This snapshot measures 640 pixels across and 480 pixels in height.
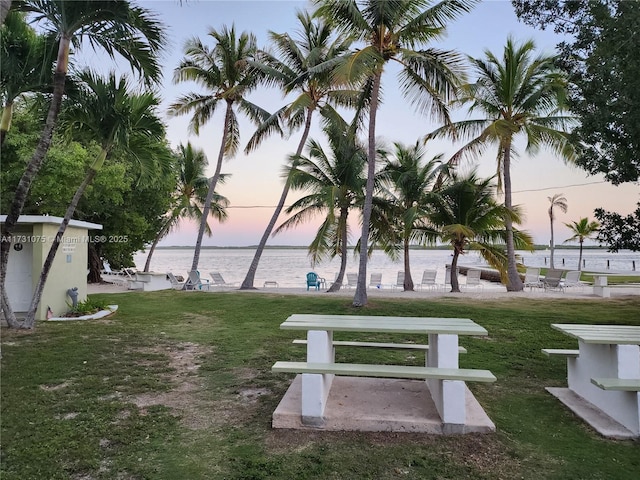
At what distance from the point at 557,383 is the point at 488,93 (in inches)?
553

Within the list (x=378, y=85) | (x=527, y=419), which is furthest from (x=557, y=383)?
(x=378, y=85)

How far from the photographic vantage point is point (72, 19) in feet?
21.2

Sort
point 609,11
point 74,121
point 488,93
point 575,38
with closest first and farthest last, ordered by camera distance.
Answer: point 609,11, point 575,38, point 74,121, point 488,93

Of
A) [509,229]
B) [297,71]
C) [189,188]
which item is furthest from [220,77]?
[509,229]

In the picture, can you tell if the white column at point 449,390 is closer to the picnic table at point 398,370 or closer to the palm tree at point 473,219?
the picnic table at point 398,370

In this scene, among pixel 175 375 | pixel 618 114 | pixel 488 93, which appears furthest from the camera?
pixel 488 93

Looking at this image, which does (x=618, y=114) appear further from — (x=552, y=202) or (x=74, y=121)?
(x=552, y=202)

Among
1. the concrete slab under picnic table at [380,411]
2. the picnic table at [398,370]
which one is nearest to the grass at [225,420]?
the concrete slab under picnic table at [380,411]

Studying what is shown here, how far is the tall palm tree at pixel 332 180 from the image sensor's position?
15719 millimetres

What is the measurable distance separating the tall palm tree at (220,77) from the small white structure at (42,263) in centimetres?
761

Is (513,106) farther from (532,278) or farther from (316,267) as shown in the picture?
(316,267)

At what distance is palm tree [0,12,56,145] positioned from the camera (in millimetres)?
7012

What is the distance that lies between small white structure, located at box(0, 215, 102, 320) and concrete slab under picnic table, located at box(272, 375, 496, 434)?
7401 mm

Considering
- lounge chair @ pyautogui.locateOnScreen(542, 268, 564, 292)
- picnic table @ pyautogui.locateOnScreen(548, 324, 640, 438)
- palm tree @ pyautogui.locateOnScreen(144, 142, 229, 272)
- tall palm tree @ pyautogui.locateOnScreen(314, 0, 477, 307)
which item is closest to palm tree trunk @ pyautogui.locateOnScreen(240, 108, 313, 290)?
tall palm tree @ pyautogui.locateOnScreen(314, 0, 477, 307)
